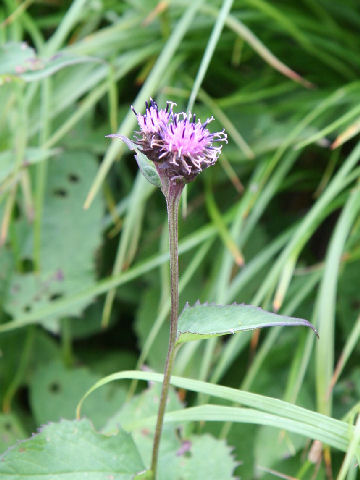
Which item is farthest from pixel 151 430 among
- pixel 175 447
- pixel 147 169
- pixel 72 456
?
pixel 147 169

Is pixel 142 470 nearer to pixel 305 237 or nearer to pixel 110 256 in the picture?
pixel 305 237

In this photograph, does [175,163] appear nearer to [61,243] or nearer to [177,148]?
[177,148]

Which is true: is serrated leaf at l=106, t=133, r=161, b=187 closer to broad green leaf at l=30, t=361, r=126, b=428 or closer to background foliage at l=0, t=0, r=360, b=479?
background foliage at l=0, t=0, r=360, b=479

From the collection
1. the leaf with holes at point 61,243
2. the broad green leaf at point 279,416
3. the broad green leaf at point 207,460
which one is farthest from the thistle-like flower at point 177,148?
the leaf with holes at point 61,243

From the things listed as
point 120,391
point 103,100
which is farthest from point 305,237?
point 103,100

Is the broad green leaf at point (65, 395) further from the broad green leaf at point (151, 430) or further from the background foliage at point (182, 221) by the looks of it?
the broad green leaf at point (151, 430)

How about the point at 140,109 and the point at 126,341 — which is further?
the point at 126,341
